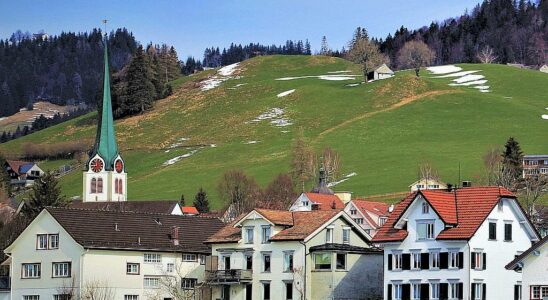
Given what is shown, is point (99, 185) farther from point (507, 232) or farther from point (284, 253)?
point (507, 232)

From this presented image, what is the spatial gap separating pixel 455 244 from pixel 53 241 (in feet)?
91.5

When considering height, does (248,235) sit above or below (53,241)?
above

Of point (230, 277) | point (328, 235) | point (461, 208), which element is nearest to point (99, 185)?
point (230, 277)

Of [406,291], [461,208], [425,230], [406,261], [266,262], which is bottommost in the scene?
[406,291]

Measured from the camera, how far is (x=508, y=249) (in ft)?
238

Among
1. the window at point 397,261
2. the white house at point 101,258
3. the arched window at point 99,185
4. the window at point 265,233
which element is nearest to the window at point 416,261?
the window at point 397,261

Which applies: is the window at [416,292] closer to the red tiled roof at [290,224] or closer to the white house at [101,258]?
the red tiled roof at [290,224]

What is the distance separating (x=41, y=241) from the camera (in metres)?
84.0

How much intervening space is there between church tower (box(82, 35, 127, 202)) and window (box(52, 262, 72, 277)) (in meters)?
83.3

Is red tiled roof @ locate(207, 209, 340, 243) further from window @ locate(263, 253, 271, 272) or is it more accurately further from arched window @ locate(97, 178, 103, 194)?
arched window @ locate(97, 178, 103, 194)

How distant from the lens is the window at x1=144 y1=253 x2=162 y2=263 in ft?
278

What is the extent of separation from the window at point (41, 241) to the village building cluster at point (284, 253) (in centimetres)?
7

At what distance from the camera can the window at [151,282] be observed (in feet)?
277

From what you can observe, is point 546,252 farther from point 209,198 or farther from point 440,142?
point 440,142
